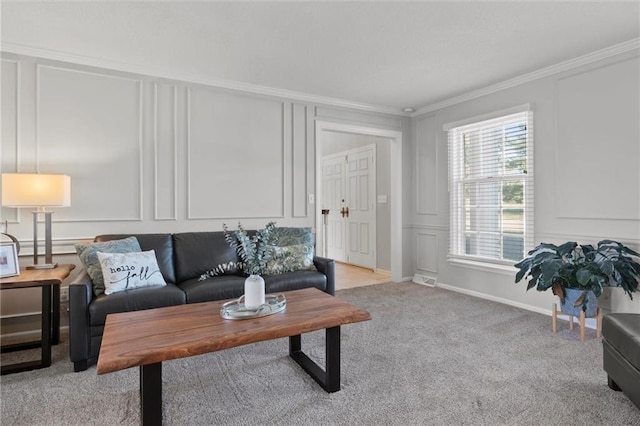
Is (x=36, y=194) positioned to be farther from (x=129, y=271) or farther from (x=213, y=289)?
(x=213, y=289)

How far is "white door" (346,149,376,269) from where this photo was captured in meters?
5.90

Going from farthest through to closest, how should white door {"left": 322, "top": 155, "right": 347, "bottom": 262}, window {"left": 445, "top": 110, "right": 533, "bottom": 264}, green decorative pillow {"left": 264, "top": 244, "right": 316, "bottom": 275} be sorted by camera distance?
white door {"left": 322, "top": 155, "right": 347, "bottom": 262}
window {"left": 445, "top": 110, "right": 533, "bottom": 264}
green decorative pillow {"left": 264, "top": 244, "right": 316, "bottom": 275}

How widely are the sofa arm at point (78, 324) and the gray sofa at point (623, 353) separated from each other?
3.16 m

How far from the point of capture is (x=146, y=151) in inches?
137

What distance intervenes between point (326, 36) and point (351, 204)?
387 cm

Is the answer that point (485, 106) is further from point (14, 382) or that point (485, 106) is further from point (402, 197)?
point (14, 382)

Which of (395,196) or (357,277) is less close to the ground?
(395,196)

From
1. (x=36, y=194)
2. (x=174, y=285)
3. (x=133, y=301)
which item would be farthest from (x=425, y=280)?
(x=36, y=194)

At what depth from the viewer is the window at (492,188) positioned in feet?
12.4

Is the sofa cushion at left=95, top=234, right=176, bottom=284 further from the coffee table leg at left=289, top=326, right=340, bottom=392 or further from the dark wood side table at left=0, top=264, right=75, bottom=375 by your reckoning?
the coffee table leg at left=289, top=326, right=340, bottom=392

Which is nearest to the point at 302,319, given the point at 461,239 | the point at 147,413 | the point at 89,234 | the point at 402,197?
the point at 147,413

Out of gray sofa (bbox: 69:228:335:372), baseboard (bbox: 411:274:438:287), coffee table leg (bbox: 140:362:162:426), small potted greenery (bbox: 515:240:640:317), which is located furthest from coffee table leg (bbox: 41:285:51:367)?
baseboard (bbox: 411:274:438:287)

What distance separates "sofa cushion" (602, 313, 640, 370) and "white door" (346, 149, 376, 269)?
392cm

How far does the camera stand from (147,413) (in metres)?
1.60
